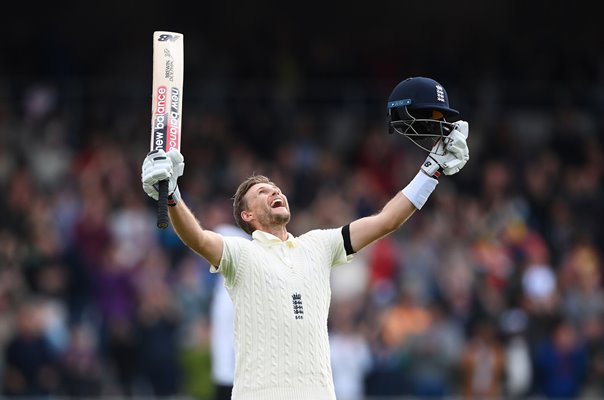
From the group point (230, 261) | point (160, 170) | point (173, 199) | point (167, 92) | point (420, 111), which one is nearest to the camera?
point (160, 170)

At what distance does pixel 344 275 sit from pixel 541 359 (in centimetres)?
249

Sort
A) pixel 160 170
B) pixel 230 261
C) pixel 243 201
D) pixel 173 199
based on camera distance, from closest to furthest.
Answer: pixel 160 170, pixel 173 199, pixel 230 261, pixel 243 201

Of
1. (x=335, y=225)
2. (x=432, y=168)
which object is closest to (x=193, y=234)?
(x=432, y=168)

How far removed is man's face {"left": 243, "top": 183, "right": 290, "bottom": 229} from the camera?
7.75m

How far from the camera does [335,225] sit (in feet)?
54.2

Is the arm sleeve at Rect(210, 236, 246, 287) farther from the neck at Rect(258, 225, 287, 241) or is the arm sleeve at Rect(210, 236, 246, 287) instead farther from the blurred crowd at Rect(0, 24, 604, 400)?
the blurred crowd at Rect(0, 24, 604, 400)

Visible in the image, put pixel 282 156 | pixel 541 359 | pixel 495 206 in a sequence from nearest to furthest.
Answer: pixel 541 359 → pixel 495 206 → pixel 282 156

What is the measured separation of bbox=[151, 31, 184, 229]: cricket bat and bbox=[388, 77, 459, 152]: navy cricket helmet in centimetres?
124

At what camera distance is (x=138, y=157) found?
18562mm

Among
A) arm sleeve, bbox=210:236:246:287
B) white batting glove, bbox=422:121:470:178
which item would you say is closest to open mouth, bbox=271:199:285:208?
arm sleeve, bbox=210:236:246:287

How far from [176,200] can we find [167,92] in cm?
75

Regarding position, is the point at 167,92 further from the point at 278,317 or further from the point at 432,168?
the point at 432,168

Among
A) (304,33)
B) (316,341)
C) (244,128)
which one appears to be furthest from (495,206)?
(316,341)

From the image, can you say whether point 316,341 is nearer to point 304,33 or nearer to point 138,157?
point 138,157
